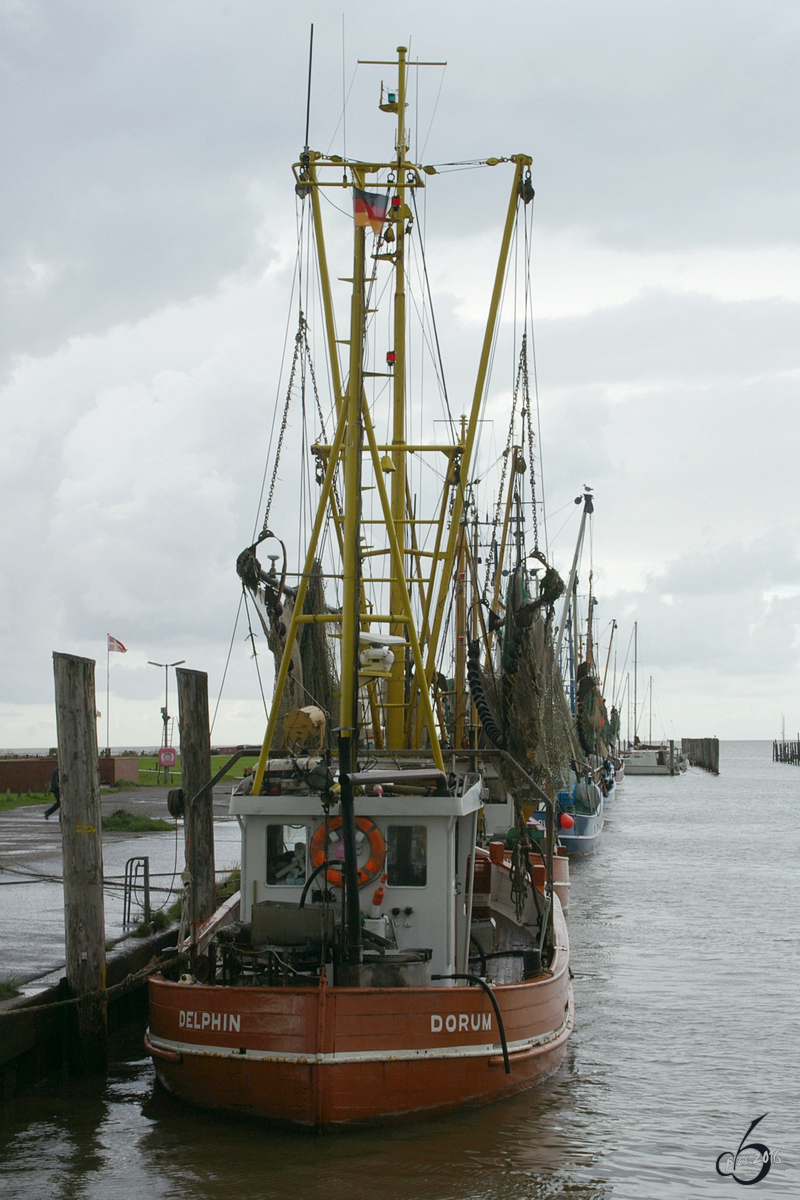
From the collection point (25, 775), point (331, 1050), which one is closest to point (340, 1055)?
point (331, 1050)

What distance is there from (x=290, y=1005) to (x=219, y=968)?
184cm

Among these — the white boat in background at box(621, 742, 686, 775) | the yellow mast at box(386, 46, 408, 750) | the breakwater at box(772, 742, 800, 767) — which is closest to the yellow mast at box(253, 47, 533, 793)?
the yellow mast at box(386, 46, 408, 750)

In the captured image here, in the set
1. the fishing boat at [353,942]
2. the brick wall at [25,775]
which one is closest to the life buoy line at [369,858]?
the fishing boat at [353,942]

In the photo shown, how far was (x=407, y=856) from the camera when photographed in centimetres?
1207

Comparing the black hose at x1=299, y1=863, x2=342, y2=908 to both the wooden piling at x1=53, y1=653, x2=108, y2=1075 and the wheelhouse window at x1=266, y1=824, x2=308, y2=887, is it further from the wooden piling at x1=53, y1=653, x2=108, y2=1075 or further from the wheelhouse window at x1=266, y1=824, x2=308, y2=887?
the wooden piling at x1=53, y1=653, x2=108, y2=1075

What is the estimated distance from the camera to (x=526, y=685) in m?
18.6

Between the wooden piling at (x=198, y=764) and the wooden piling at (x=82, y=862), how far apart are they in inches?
106

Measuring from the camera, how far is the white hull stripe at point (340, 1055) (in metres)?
10.3

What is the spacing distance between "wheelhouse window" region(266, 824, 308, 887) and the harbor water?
2421 mm

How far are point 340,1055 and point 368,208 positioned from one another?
325 inches

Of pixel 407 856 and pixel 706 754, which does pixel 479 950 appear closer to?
pixel 407 856

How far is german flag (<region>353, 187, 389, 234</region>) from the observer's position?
1202 centimetres

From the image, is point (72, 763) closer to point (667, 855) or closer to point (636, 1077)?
point (636, 1077)

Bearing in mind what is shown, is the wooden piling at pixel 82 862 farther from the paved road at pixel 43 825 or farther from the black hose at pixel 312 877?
the paved road at pixel 43 825
